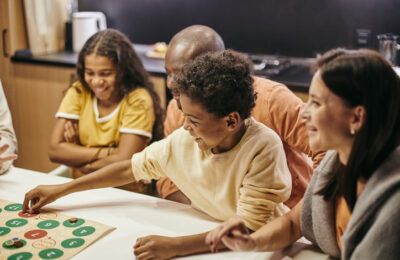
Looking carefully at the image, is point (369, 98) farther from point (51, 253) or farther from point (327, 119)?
point (51, 253)

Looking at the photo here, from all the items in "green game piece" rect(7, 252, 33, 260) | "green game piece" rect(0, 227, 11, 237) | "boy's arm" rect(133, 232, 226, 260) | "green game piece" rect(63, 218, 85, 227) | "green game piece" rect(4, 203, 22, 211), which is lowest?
"green game piece" rect(4, 203, 22, 211)

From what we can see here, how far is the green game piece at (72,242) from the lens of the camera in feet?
4.03

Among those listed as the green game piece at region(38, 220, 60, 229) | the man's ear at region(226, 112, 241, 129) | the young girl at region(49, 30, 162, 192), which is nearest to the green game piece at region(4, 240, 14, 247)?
the green game piece at region(38, 220, 60, 229)

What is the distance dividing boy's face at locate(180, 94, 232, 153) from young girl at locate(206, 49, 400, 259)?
0.28m

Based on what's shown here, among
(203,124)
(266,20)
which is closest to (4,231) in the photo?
(203,124)

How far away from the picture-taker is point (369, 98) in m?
0.96

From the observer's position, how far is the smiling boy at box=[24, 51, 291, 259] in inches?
49.4

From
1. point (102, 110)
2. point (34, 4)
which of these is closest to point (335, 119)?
point (102, 110)

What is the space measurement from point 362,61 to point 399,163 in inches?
8.9

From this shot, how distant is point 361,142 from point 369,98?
9 centimetres

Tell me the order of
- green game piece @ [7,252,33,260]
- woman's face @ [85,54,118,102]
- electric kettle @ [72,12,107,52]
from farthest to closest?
electric kettle @ [72,12,107,52] < woman's face @ [85,54,118,102] < green game piece @ [7,252,33,260]

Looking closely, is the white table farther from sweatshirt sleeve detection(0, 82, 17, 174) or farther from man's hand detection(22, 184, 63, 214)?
sweatshirt sleeve detection(0, 82, 17, 174)

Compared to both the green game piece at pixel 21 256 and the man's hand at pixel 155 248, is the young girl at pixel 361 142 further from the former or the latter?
the green game piece at pixel 21 256

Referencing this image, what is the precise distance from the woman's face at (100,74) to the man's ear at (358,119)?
4.30ft
